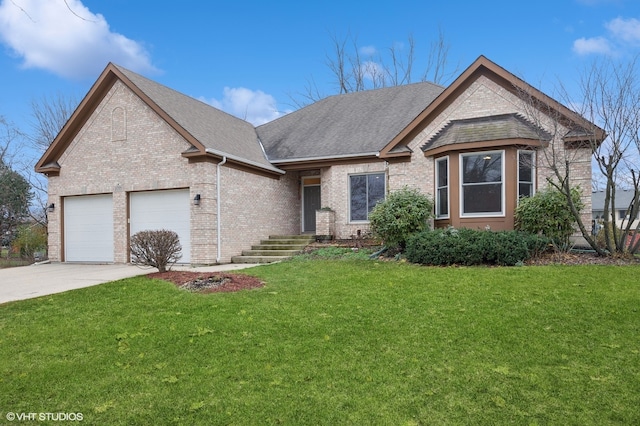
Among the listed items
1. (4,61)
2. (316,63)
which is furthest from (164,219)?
(316,63)

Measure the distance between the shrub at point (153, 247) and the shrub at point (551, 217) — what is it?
8844 mm

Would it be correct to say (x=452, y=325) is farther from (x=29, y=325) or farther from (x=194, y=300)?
(x=29, y=325)

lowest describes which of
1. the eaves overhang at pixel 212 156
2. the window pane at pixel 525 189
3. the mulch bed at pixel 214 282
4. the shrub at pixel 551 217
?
the mulch bed at pixel 214 282

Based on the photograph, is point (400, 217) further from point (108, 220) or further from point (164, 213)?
point (108, 220)

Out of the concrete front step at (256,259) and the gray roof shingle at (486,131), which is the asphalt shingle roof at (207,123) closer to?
the concrete front step at (256,259)

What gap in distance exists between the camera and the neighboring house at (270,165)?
1173 centimetres

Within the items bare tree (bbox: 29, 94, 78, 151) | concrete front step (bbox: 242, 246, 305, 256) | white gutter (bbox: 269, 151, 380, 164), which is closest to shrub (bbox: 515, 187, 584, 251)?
white gutter (bbox: 269, 151, 380, 164)

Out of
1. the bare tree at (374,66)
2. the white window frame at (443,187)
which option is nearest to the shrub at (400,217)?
the white window frame at (443,187)

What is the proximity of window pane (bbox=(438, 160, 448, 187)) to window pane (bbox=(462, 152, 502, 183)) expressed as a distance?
26.1 inches

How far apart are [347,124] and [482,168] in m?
6.54

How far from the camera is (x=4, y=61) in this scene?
8984 millimetres

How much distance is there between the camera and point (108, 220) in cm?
1434

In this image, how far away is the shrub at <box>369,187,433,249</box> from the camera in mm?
11539

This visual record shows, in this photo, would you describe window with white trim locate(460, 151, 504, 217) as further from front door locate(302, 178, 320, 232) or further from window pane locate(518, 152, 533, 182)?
front door locate(302, 178, 320, 232)
